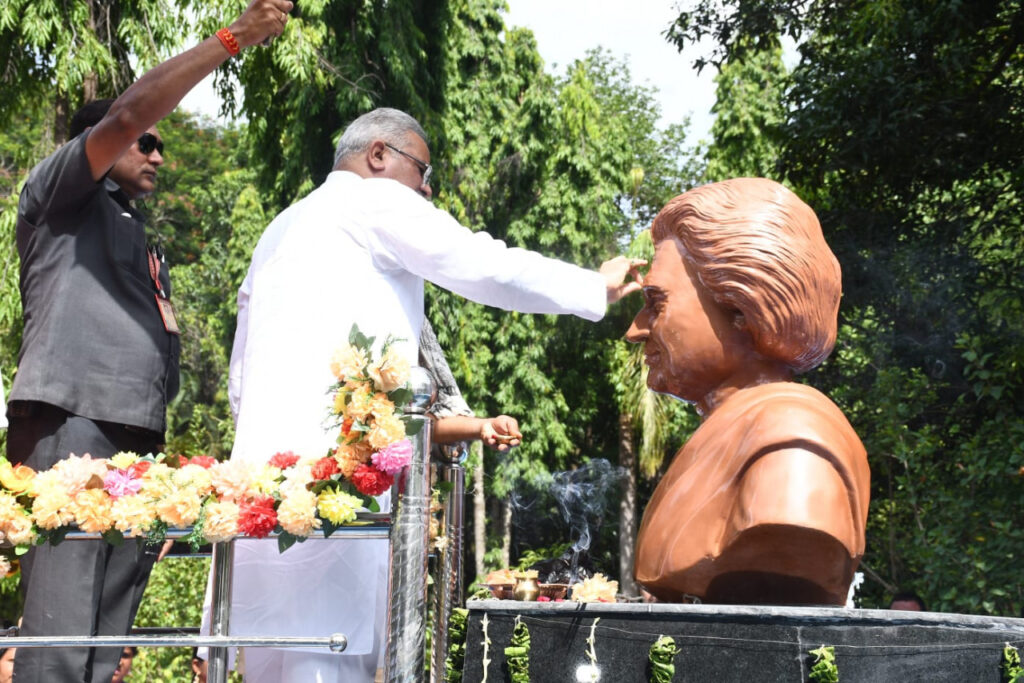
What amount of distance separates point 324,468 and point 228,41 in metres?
1.21

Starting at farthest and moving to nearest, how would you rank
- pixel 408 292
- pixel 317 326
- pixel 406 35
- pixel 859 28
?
1. pixel 406 35
2. pixel 859 28
3. pixel 408 292
4. pixel 317 326

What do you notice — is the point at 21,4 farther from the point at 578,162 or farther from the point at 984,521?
the point at 578,162

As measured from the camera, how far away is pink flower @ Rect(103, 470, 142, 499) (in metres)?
2.63

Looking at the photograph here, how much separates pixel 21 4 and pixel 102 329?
5.45m

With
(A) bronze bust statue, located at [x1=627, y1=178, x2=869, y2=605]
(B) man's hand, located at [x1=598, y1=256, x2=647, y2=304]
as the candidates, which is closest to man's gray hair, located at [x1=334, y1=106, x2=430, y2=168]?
(B) man's hand, located at [x1=598, y1=256, x2=647, y2=304]

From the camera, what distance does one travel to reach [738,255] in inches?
113

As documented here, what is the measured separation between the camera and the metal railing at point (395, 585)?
2436 mm

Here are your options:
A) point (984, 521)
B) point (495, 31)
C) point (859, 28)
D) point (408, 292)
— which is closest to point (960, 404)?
point (984, 521)

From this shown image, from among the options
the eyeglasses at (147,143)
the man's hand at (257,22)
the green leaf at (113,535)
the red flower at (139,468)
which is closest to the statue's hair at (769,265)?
the man's hand at (257,22)

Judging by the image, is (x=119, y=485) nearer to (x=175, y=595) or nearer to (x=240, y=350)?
(x=240, y=350)

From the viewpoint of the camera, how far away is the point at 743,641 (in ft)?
7.73

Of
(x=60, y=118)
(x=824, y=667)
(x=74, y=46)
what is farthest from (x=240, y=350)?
(x=60, y=118)

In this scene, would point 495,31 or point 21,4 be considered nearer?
point 21,4

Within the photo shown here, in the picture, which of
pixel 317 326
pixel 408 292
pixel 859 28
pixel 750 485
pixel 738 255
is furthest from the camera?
pixel 859 28
